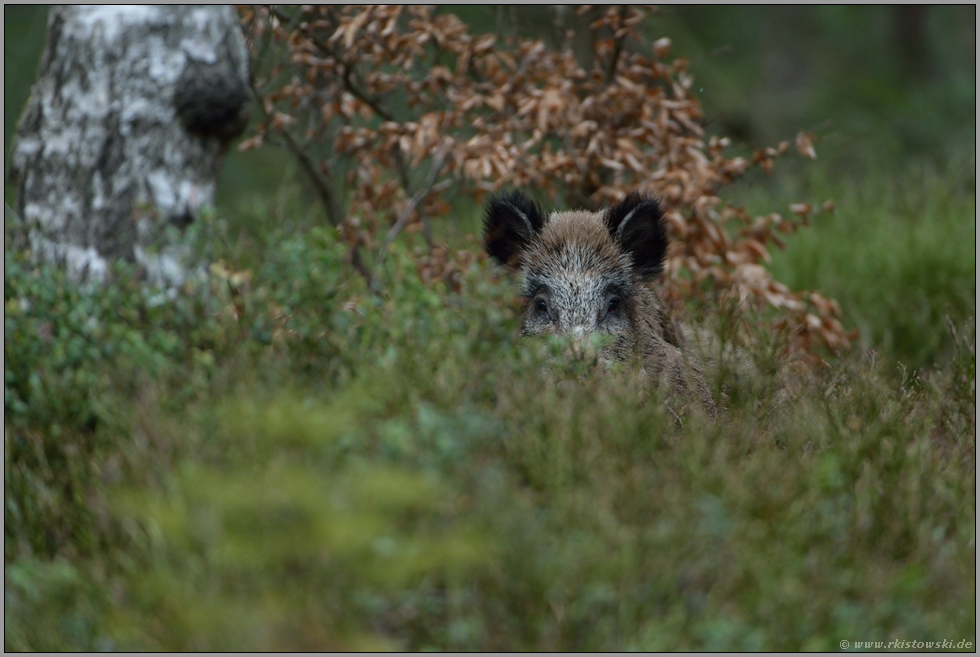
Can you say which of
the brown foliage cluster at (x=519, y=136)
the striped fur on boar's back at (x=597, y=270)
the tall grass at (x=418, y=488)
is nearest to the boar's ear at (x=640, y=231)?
the striped fur on boar's back at (x=597, y=270)

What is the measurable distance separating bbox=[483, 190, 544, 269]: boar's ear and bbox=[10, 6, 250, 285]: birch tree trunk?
1626 millimetres

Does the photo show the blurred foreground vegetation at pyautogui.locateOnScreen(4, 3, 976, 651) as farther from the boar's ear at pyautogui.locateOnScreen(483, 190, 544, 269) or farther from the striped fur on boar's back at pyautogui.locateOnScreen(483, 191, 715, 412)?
the boar's ear at pyautogui.locateOnScreen(483, 190, 544, 269)

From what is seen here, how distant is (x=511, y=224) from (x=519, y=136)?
204cm

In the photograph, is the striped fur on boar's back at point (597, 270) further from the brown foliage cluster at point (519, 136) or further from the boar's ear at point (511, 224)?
the brown foliage cluster at point (519, 136)

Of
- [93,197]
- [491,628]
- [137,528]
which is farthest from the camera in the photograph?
[93,197]

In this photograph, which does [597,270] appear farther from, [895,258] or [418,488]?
[895,258]

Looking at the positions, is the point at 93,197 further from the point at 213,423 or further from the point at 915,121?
the point at 915,121

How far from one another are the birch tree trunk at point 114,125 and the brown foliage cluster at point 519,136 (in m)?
1.29

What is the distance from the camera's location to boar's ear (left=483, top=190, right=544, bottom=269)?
5.34 metres

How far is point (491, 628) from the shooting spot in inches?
103

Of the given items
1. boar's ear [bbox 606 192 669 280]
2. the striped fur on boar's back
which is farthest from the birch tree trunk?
boar's ear [bbox 606 192 669 280]

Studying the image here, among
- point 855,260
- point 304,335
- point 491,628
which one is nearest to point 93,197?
point 304,335

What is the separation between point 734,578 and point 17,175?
4.25m

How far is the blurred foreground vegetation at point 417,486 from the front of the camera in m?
2.44
